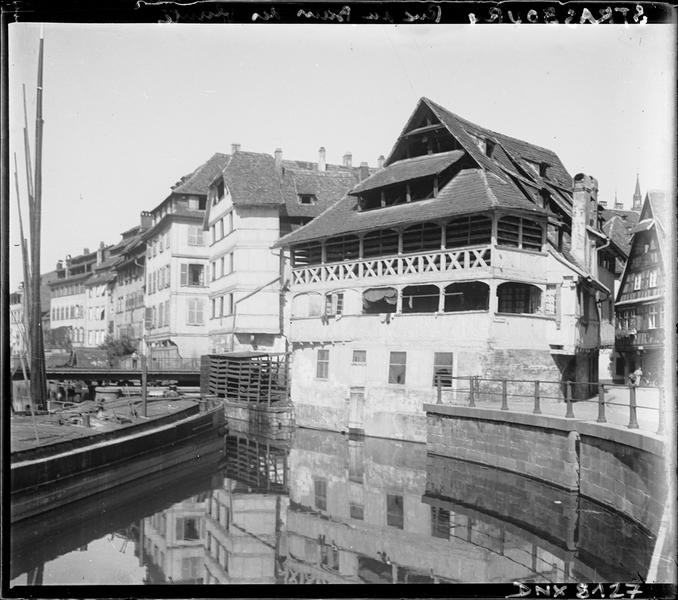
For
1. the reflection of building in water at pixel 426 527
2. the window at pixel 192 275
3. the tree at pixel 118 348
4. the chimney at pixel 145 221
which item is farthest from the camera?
the chimney at pixel 145 221

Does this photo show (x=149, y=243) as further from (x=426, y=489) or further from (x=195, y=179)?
(x=426, y=489)

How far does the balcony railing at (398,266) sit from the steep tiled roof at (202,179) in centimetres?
1615

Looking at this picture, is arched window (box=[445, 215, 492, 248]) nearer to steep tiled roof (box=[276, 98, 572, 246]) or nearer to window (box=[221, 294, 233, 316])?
steep tiled roof (box=[276, 98, 572, 246])

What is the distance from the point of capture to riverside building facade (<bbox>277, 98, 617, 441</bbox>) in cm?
2225

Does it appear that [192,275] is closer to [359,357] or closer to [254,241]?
[254,241]

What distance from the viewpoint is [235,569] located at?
38.9ft

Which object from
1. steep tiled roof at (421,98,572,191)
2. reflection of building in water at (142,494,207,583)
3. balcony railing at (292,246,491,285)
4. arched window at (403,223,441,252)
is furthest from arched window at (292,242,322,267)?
reflection of building in water at (142,494,207,583)

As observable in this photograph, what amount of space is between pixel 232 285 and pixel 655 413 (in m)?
22.3

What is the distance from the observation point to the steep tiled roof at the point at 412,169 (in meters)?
23.7

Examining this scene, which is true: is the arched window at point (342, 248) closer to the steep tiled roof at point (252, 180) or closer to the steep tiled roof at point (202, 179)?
the steep tiled roof at point (252, 180)

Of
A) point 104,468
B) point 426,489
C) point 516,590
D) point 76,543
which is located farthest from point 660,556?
point 104,468

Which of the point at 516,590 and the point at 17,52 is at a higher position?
the point at 17,52

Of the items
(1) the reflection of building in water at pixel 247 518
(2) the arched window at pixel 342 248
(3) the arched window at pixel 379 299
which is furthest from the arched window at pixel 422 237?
(1) the reflection of building in water at pixel 247 518

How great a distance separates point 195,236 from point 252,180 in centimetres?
810
